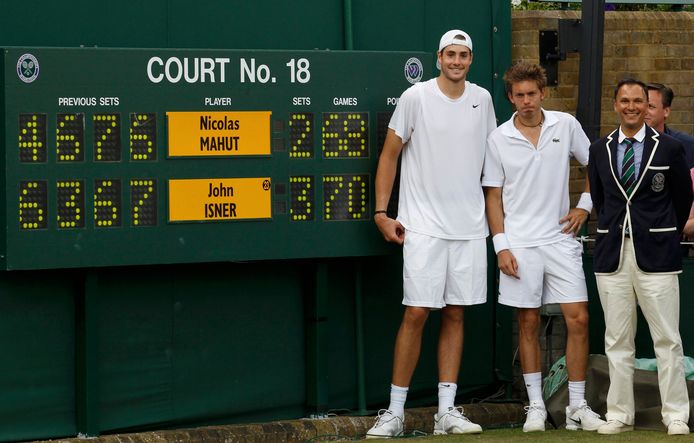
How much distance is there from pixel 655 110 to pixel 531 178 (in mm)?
1054

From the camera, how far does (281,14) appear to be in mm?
8750

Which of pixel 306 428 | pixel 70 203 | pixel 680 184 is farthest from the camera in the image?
pixel 306 428

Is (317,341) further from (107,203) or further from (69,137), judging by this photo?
(69,137)

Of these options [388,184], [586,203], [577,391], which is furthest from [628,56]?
[577,391]

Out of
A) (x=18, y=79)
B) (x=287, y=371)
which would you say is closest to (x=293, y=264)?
(x=287, y=371)

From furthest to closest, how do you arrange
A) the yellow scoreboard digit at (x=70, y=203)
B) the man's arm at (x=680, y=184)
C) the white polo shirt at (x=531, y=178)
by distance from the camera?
the white polo shirt at (x=531, y=178) → the man's arm at (x=680, y=184) → the yellow scoreboard digit at (x=70, y=203)

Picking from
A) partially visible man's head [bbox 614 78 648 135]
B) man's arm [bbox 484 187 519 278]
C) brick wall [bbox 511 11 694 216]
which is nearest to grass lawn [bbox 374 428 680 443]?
man's arm [bbox 484 187 519 278]

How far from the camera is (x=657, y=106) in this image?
351 inches

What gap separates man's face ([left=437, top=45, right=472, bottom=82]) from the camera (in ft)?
27.1

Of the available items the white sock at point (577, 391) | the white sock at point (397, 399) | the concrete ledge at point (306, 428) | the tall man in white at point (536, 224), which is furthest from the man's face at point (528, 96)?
the concrete ledge at point (306, 428)

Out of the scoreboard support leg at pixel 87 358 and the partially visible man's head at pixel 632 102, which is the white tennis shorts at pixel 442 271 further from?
the scoreboard support leg at pixel 87 358

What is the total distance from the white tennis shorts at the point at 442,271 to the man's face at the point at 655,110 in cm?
137

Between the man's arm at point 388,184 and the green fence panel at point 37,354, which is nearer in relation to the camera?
the green fence panel at point 37,354

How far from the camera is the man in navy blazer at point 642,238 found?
7.95 meters
